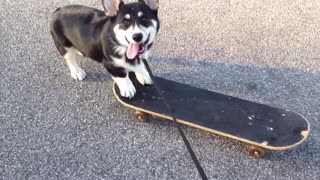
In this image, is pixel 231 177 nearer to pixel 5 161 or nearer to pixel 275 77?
pixel 275 77

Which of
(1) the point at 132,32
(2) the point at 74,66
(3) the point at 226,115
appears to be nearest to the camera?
(1) the point at 132,32

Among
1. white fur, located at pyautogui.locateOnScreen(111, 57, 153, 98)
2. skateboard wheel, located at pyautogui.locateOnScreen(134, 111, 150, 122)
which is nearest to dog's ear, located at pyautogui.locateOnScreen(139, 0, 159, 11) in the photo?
white fur, located at pyautogui.locateOnScreen(111, 57, 153, 98)

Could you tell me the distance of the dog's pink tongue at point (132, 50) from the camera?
2.47m

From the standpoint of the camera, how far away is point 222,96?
9.11 ft

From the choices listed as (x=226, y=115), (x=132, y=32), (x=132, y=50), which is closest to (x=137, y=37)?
(x=132, y=32)

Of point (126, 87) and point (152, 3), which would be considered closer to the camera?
point (152, 3)

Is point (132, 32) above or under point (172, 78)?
above

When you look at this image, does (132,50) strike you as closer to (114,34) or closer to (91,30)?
(114,34)

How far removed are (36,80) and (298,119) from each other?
1.88 m

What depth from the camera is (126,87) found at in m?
2.77

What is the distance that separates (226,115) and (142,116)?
0.55 m

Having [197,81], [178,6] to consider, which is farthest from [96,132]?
[178,6]

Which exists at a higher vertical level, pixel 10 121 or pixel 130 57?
pixel 130 57

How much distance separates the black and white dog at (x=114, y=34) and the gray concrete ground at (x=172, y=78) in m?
0.28
